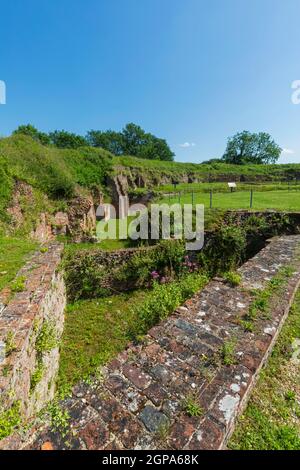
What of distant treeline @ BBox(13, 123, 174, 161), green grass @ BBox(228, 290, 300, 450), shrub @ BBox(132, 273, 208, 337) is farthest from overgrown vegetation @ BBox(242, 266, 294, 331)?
distant treeline @ BBox(13, 123, 174, 161)

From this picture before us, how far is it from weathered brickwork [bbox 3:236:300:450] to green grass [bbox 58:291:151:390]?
177cm

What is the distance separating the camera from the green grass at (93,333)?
4047 mm

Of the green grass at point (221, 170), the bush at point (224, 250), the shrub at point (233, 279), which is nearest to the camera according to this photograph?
the shrub at point (233, 279)

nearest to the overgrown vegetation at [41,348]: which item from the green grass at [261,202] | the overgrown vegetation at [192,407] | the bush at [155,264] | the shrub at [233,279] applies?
the overgrown vegetation at [192,407]

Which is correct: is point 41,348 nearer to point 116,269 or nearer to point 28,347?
point 28,347

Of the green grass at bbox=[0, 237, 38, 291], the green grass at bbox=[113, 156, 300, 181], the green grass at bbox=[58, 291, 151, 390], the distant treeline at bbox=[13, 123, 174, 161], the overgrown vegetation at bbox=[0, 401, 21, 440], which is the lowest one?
the green grass at bbox=[58, 291, 151, 390]

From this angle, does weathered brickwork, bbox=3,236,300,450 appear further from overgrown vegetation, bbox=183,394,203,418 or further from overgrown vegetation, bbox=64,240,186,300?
overgrown vegetation, bbox=64,240,186,300

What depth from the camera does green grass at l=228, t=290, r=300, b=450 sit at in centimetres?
184

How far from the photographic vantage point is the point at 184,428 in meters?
1.58

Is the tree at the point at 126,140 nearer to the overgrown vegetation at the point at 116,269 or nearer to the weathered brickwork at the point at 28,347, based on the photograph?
the overgrown vegetation at the point at 116,269

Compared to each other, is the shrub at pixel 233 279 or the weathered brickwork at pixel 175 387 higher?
the shrub at pixel 233 279

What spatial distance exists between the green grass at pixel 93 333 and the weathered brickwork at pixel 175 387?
1.77 meters

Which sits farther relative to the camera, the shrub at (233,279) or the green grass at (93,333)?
the green grass at (93,333)

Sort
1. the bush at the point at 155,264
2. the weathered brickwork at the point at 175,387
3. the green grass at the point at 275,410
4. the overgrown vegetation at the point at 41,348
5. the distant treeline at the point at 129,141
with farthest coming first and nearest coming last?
1. the distant treeline at the point at 129,141
2. the bush at the point at 155,264
3. the overgrown vegetation at the point at 41,348
4. the green grass at the point at 275,410
5. the weathered brickwork at the point at 175,387
